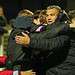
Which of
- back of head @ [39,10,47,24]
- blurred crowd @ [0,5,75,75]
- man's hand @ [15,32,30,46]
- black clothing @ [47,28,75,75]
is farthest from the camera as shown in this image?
back of head @ [39,10,47,24]

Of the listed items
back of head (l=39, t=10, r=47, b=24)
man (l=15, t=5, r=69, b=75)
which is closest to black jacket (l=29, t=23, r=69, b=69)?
man (l=15, t=5, r=69, b=75)

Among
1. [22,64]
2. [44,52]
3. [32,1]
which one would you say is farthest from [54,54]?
[32,1]

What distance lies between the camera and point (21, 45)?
4480mm

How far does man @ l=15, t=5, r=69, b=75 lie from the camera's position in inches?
166

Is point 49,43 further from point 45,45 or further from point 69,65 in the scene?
point 69,65

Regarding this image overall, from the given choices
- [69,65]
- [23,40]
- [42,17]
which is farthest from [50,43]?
[42,17]

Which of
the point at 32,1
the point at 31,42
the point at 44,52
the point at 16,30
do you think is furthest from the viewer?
the point at 32,1

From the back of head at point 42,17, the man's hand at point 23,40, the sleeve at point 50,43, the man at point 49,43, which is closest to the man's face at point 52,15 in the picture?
the man at point 49,43

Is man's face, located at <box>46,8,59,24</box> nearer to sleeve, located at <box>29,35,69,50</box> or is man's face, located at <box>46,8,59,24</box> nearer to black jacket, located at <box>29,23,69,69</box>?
black jacket, located at <box>29,23,69,69</box>

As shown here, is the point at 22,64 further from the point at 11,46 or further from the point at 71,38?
the point at 71,38

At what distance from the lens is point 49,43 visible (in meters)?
4.29

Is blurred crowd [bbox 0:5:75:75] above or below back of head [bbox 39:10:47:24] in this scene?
below

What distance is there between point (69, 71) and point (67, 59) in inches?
5.4

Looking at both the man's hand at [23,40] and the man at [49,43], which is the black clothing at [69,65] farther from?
the man's hand at [23,40]
